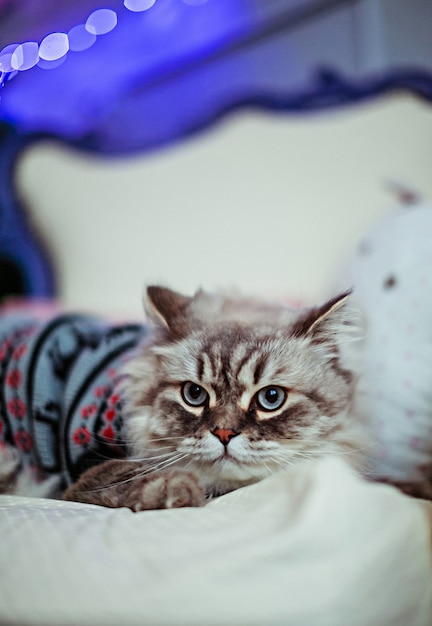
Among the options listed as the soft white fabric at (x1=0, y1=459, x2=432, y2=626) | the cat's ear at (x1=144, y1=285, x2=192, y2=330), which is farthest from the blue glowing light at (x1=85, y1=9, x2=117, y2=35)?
the soft white fabric at (x1=0, y1=459, x2=432, y2=626)

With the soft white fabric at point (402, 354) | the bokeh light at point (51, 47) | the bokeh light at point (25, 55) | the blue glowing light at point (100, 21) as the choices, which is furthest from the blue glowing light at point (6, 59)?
the blue glowing light at point (100, 21)

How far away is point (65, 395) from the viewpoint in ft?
4.10

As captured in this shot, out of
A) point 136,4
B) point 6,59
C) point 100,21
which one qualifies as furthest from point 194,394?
point 100,21

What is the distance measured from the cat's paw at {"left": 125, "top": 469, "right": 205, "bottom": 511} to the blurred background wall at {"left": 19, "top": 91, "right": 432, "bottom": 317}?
89 centimetres

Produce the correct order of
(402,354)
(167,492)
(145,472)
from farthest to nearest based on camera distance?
(402,354)
(145,472)
(167,492)

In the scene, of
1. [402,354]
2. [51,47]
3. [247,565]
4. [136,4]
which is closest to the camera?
[247,565]

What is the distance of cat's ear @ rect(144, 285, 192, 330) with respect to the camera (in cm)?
108

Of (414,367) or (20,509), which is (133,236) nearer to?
(414,367)

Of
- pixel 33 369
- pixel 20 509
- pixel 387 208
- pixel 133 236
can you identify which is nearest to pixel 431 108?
pixel 387 208

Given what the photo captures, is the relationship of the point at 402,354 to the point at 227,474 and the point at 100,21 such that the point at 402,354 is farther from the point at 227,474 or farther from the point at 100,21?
the point at 100,21

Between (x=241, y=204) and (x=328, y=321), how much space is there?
3.86 ft

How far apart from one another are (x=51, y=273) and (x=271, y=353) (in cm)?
164

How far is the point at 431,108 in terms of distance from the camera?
1920mm

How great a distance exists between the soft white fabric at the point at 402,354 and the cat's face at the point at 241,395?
26 cm
